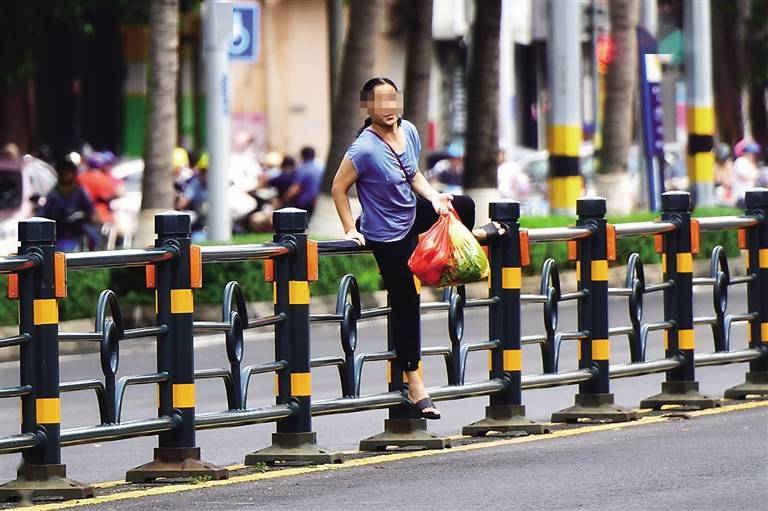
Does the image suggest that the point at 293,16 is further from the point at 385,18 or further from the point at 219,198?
the point at 219,198

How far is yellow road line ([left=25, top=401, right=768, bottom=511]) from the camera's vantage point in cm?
970

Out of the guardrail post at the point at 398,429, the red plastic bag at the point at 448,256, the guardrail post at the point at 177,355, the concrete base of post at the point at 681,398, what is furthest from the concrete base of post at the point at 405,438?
the concrete base of post at the point at 681,398

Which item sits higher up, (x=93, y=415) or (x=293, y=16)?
(x=293, y=16)

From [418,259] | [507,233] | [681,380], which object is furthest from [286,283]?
[681,380]

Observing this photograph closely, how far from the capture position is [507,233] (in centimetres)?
1199

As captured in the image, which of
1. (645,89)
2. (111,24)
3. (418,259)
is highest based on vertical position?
(111,24)

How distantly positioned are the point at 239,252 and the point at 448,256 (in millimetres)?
1019

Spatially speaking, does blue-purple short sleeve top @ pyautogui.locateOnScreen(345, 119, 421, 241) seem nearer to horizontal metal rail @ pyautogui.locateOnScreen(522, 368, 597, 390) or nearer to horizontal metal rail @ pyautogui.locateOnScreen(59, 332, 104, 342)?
horizontal metal rail @ pyautogui.locateOnScreen(522, 368, 597, 390)

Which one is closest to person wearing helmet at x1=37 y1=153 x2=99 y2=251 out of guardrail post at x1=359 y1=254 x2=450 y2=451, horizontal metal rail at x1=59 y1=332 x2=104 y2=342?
guardrail post at x1=359 y1=254 x2=450 y2=451

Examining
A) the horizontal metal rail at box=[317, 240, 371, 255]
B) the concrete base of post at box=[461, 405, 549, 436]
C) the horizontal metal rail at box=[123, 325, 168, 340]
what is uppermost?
the horizontal metal rail at box=[317, 240, 371, 255]

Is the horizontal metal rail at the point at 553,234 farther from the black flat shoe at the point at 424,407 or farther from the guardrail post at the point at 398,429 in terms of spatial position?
the black flat shoe at the point at 424,407

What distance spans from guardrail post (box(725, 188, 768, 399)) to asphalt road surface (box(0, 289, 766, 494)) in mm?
134

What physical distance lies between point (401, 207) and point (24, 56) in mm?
26207

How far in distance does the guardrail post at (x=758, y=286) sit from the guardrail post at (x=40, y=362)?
5.80 m
